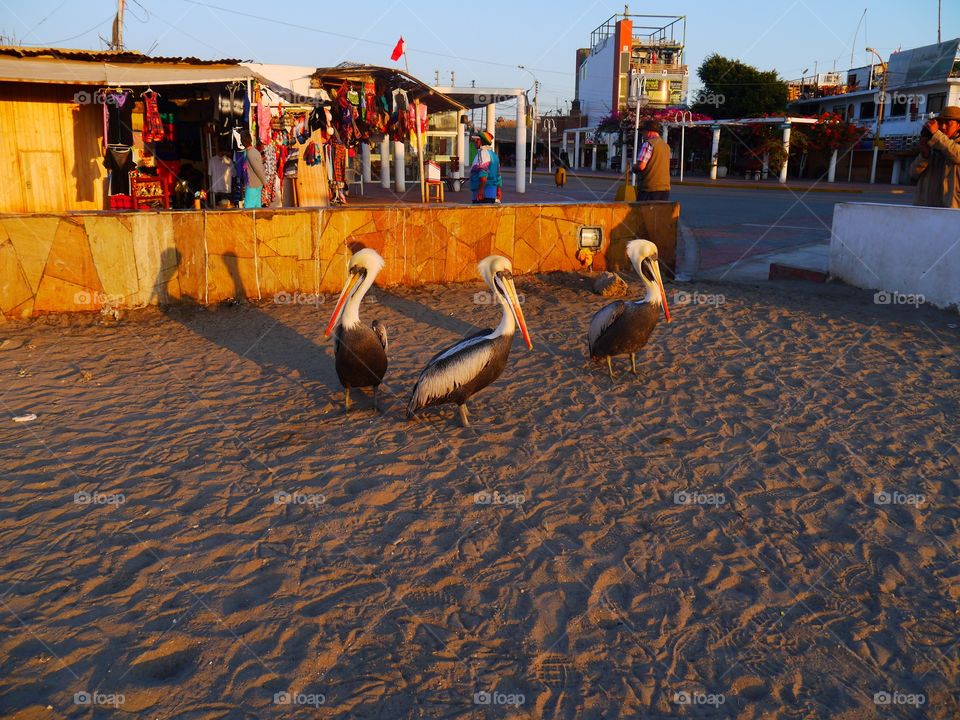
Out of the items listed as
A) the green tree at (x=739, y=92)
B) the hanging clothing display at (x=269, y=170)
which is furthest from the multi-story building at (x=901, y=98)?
the hanging clothing display at (x=269, y=170)

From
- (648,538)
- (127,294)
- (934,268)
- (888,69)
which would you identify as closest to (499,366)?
(648,538)

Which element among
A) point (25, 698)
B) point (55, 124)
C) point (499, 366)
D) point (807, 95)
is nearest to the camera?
point (25, 698)

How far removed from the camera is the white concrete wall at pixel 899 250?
9000mm

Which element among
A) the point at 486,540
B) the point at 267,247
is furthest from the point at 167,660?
the point at 267,247

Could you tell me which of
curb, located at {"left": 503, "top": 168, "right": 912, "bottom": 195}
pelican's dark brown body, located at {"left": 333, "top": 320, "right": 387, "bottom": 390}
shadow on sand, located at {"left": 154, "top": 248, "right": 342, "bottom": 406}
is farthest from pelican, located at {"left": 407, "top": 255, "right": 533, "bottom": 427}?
curb, located at {"left": 503, "top": 168, "right": 912, "bottom": 195}

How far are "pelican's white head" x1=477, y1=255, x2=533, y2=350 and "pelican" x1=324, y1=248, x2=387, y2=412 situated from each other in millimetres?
873

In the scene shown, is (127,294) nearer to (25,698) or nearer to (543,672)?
(25,698)

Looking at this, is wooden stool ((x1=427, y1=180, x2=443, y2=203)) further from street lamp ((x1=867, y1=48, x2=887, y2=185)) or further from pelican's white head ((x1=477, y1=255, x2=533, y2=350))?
street lamp ((x1=867, y1=48, x2=887, y2=185))

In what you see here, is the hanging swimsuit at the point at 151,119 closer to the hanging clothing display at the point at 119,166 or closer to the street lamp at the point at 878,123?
the hanging clothing display at the point at 119,166

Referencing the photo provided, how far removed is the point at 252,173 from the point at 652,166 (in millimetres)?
6132

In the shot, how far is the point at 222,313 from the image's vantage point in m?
9.03

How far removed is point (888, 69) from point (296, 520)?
1897 inches

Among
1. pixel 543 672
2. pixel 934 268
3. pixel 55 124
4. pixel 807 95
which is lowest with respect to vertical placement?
pixel 543 672

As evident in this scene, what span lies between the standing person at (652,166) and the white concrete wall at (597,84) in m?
48.2
